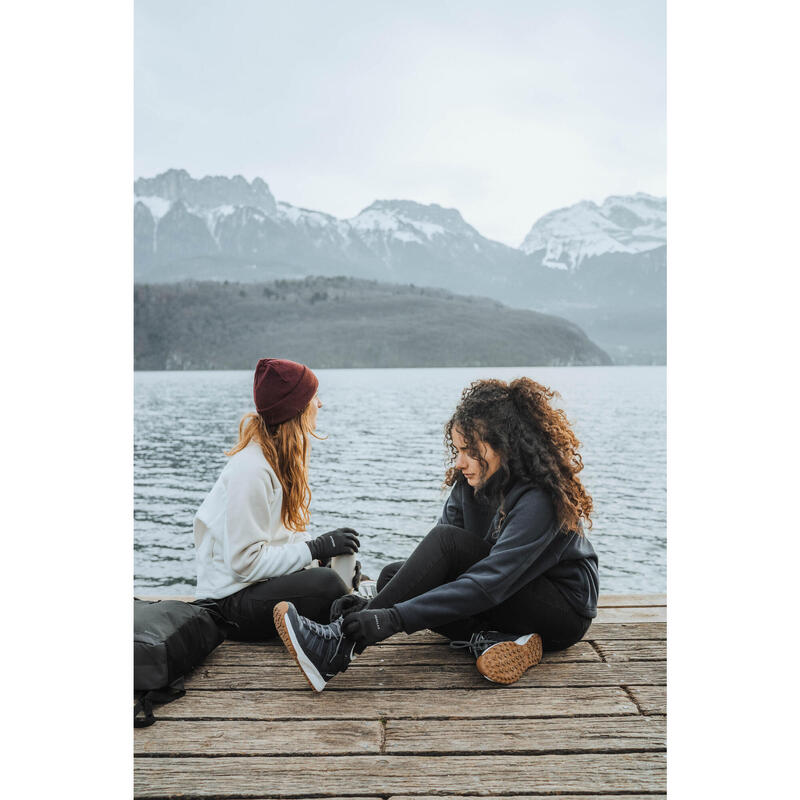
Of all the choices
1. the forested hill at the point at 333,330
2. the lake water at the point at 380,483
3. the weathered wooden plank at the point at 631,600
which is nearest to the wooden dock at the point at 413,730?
the weathered wooden plank at the point at 631,600

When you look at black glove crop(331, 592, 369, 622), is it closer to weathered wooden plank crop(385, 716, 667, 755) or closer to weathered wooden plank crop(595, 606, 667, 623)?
weathered wooden plank crop(385, 716, 667, 755)

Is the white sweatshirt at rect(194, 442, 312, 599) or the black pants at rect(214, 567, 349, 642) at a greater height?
the white sweatshirt at rect(194, 442, 312, 599)

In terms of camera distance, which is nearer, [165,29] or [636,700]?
[636,700]

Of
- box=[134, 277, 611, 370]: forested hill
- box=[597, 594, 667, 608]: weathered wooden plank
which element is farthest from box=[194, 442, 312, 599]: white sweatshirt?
box=[134, 277, 611, 370]: forested hill

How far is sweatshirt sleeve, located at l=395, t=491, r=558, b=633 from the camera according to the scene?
7.29 ft

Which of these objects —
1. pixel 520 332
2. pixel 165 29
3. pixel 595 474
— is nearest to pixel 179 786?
pixel 595 474

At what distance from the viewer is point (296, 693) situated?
2.22 meters

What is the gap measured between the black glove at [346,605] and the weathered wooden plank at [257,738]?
0.43 m

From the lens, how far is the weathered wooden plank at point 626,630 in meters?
2.69

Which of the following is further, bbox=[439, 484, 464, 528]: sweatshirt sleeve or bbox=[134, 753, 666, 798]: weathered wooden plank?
bbox=[439, 484, 464, 528]: sweatshirt sleeve

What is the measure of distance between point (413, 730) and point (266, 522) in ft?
2.98

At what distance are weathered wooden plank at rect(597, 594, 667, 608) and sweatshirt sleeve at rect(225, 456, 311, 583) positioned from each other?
144 centimetres
